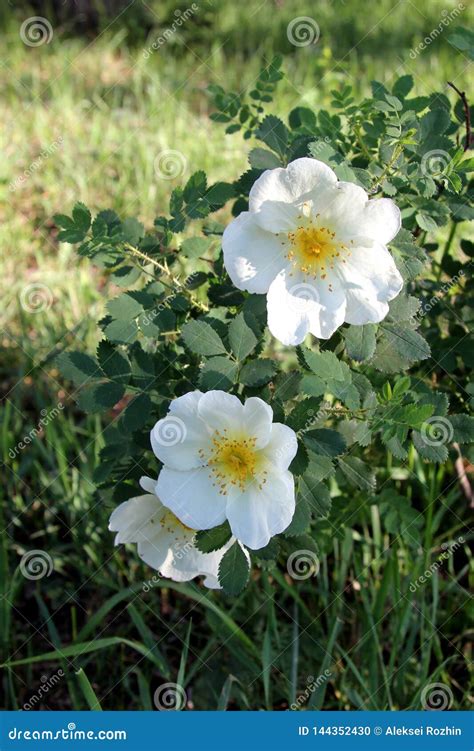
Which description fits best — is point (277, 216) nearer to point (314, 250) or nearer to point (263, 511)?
point (314, 250)

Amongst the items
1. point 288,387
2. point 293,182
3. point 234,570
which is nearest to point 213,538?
point 234,570

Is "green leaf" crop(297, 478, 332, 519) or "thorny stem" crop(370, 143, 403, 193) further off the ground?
"thorny stem" crop(370, 143, 403, 193)

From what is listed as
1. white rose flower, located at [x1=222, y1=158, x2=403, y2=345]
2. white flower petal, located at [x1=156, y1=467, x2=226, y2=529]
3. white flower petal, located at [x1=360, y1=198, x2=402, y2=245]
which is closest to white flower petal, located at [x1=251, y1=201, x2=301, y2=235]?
white rose flower, located at [x1=222, y1=158, x2=403, y2=345]

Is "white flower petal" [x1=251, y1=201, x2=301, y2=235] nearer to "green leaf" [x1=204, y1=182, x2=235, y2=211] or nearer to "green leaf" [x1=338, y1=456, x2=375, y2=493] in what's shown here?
"green leaf" [x1=204, y1=182, x2=235, y2=211]

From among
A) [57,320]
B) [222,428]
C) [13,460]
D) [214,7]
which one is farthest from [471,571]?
[214,7]

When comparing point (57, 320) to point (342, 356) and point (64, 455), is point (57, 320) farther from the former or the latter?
point (342, 356)

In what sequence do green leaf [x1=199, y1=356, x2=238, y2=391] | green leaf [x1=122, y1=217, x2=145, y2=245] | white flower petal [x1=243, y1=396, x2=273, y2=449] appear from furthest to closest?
green leaf [x1=122, y1=217, x2=145, y2=245]
green leaf [x1=199, y1=356, x2=238, y2=391]
white flower petal [x1=243, y1=396, x2=273, y2=449]
